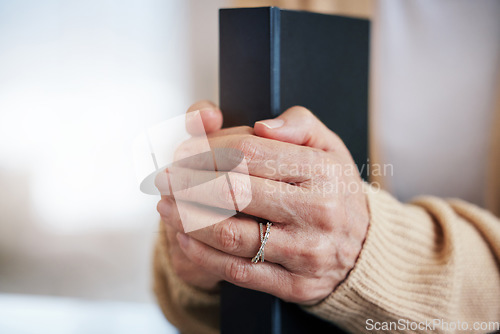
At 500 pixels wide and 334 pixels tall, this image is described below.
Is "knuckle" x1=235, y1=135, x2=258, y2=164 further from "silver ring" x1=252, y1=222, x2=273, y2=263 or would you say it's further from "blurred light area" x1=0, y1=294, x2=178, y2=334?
"blurred light area" x1=0, y1=294, x2=178, y2=334

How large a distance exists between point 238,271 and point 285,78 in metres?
0.20

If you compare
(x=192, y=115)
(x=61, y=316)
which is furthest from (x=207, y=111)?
(x=61, y=316)

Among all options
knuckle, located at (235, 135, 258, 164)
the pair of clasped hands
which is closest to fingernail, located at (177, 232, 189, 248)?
the pair of clasped hands

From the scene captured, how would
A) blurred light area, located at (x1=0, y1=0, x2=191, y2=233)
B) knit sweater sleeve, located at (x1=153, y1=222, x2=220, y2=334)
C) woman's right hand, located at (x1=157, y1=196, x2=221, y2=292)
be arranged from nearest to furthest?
blurred light area, located at (x1=0, y1=0, x2=191, y2=233)
woman's right hand, located at (x1=157, y1=196, x2=221, y2=292)
knit sweater sleeve, located at (x1=153, y1=222, x2=220, y2=334)

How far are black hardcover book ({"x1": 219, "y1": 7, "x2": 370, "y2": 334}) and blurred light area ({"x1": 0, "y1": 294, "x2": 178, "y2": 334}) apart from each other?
12 cm

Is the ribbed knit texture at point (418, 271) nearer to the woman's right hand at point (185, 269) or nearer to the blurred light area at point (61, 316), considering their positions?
the woman's right hand at point (185, 269)

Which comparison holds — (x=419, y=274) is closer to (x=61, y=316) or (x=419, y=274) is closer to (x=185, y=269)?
(x=185, y=269)

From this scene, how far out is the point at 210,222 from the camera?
0.35 metres

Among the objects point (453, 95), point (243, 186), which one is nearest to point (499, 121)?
point (453, 95)

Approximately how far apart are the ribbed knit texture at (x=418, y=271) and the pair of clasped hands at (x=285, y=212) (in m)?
0.03

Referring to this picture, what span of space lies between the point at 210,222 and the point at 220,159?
6 centimetres

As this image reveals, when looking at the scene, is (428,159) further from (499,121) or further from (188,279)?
(188,279)

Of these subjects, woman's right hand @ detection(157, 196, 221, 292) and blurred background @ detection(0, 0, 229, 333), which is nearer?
blurred background @ detection(0, 0, 229, 333)

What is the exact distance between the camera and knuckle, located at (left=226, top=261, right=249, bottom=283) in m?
0.36
